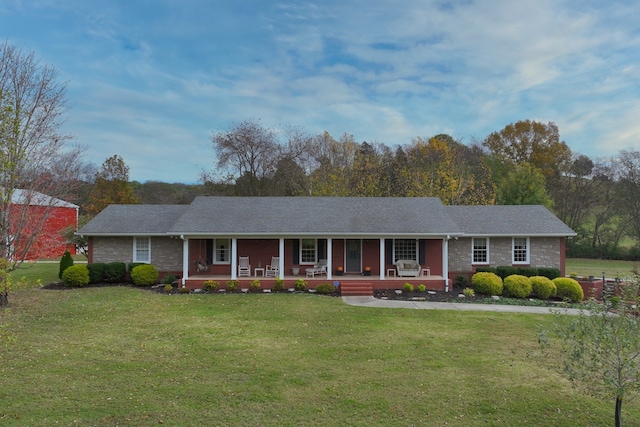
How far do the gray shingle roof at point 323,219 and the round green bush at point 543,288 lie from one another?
296 centimetres

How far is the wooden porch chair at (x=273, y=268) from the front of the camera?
1967 centimetres

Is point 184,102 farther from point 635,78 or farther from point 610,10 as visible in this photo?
point 635,78

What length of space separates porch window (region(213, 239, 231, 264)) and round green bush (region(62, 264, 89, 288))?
589 centimetres

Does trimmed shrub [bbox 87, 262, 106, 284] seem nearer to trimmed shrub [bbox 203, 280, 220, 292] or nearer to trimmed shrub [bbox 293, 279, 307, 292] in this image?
trimmed shrub [bbox 203, 280, 220, 292]

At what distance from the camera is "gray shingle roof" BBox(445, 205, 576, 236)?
20.0 metres

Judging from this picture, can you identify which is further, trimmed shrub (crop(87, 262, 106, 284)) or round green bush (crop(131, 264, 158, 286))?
trimmed shrub (crop(87, 262, 106, 284))

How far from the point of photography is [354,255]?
67.2ft

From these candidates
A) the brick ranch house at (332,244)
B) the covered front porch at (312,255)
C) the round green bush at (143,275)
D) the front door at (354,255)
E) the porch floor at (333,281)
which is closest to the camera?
the porch floor at (333,281)

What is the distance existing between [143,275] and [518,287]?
1696cm

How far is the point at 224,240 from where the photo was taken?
20.5m

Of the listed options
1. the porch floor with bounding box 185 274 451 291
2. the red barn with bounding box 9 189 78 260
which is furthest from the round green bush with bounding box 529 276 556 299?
the red barn with bounding box 9 189 78 260

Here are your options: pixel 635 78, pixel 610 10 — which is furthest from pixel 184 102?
pixel 635 78

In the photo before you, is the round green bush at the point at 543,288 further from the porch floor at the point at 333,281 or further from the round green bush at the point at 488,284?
the porch floor at the point at 333,281

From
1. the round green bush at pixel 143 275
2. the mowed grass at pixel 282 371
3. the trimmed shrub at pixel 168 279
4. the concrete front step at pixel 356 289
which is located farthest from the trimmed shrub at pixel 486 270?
the round green bush at pixel 143 275
